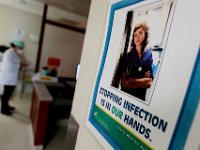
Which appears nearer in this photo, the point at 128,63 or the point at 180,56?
the point at 180,56

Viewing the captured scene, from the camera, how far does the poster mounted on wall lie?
44cm

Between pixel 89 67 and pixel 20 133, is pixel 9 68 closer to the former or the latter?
pixel 20 133

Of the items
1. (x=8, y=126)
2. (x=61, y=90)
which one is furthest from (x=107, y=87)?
(x=8, y=126)

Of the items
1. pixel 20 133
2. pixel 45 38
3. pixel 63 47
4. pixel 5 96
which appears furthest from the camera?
pixel 63 47

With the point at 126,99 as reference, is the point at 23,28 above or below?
above

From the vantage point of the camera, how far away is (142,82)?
54 cm

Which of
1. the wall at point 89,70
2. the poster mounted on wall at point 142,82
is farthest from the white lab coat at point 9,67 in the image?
the poster mounted on wall at point 142,82

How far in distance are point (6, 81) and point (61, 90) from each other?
98 centimetres

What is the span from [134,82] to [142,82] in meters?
0.04

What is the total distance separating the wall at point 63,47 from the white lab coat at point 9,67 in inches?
54.5

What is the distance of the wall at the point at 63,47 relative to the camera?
4273 millimetres

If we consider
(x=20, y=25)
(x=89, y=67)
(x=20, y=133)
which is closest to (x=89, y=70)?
(x=89, y=67)

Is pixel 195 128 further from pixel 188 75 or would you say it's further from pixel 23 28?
pixel 23 28

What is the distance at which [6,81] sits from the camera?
284 centimetres
